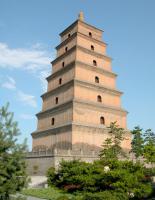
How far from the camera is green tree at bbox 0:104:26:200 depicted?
32.3ft

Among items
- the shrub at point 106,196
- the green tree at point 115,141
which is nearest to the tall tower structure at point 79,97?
the green tree at point 115,141

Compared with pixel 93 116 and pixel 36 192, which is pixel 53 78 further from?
pixel 36 192

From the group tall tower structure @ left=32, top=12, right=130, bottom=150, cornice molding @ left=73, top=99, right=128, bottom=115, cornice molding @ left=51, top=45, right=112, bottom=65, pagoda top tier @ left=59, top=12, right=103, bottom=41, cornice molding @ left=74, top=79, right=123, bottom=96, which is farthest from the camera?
pagoda top tier @ left=59, top=12, right=103, bottom=41

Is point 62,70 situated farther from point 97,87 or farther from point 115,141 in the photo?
point 115,141

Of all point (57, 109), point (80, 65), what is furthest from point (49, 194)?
point (80, 65)

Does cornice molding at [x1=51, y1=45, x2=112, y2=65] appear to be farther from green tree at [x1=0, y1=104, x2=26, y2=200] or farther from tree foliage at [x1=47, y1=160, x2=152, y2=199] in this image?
green tree at [x1=0, y1=104, x2=26, y2=200]

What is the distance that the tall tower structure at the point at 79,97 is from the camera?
31297 mm

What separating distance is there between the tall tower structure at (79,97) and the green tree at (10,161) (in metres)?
19.6

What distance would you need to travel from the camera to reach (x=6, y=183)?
9.85m

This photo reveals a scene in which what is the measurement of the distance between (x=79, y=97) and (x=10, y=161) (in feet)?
75.1

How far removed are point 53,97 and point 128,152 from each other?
39.2ft

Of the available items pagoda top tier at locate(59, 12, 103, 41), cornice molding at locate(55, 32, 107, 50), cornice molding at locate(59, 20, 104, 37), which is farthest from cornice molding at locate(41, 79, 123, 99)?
cornice molding at locate(59, 20, 104, 37)

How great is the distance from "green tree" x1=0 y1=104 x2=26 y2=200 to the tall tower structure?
773 inches

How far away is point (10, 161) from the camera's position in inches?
388
